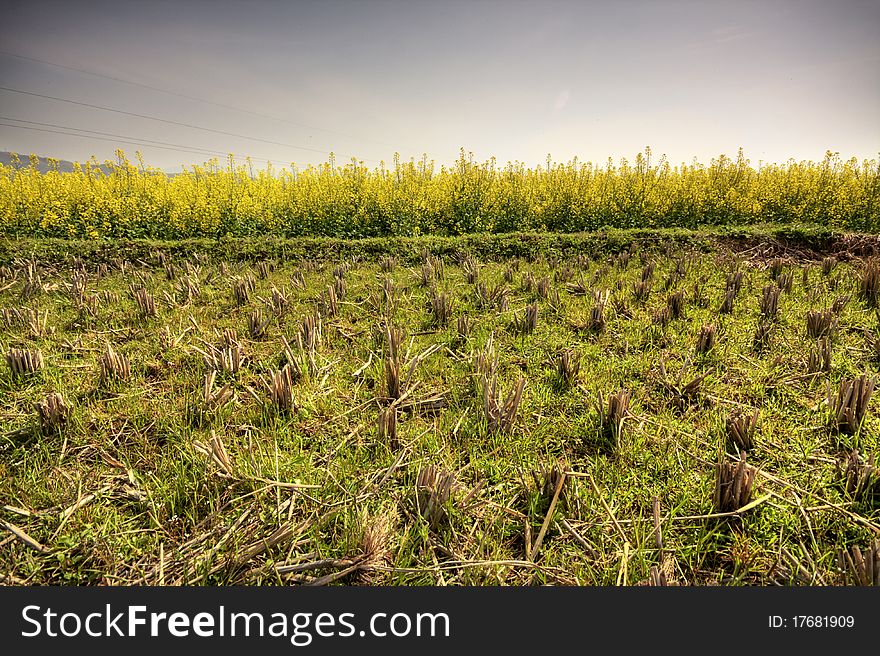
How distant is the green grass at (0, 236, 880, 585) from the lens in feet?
4.13

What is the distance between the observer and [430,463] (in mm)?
1612

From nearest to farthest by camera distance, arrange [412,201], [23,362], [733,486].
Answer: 1. [733,486]
2. [23,362]
3. [412,201]

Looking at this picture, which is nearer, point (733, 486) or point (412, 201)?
point (733, 486)

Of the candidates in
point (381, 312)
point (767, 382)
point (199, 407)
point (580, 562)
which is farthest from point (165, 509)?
point (767, 382)

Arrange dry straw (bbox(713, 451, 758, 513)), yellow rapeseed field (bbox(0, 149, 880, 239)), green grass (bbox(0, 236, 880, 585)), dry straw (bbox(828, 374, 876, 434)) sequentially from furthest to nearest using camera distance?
yellow rapeseed field (bbox(0, 149, 880, 239))
dry straw (bbox(828, 374, 876, 434))
dry straw (bbox(713, 451, 758, 513))
green grass (bbox(0, 236, 880, 585))

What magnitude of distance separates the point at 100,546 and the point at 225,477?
0.40 m

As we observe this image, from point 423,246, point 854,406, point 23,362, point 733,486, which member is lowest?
point 733,486

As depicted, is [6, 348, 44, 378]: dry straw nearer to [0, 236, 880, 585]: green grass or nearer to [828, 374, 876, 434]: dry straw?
[0, 236, 880, 585]: green grass

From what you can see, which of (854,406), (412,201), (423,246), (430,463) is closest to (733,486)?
(854,406)

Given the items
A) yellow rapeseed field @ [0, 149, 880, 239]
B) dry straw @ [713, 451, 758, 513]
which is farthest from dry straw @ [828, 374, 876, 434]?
yellow rapeseed field @ [0, 149, 880, 239]

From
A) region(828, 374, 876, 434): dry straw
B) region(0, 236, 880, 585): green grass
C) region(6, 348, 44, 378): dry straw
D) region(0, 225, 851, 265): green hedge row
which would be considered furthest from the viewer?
region(0, 225, 851, 265): green hedge row

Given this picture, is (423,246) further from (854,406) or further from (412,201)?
(854,406)

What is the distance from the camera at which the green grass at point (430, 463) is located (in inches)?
49.6

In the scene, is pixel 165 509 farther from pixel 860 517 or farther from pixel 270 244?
pixel 270 244
